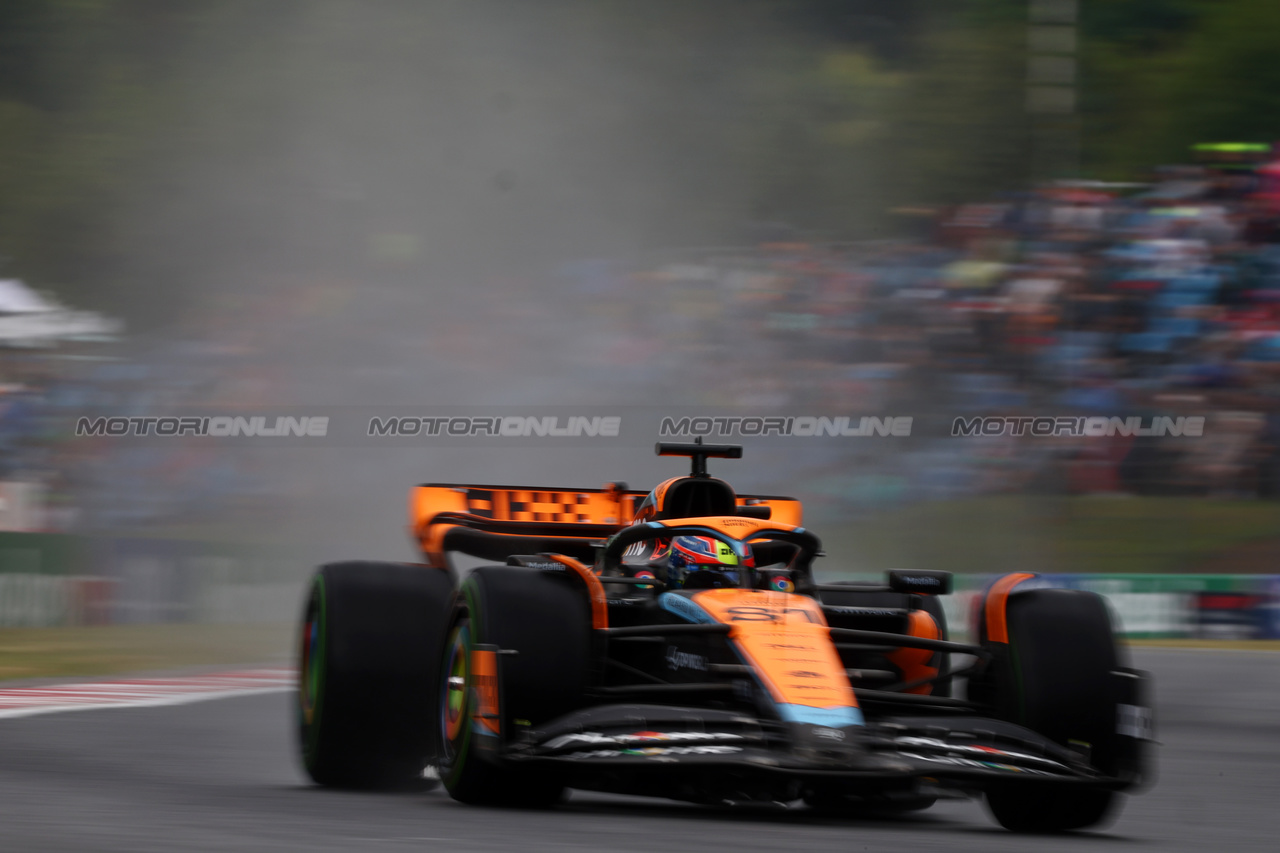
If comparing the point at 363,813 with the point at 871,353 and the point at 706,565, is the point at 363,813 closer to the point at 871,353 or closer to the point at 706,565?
the point at 706,565

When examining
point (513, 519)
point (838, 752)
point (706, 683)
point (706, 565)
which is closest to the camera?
point (838, 752)

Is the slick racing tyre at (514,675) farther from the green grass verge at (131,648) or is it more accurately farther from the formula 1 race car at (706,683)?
the green grass verge at (131,648)

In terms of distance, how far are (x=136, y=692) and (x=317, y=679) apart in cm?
445

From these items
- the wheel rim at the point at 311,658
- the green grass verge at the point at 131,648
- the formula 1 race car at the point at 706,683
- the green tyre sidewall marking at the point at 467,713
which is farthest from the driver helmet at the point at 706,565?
the green grass verge at the point at 131,648

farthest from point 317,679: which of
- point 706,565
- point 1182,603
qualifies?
point 1182,603

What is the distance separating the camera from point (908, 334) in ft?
50.5

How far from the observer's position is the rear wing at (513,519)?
24.3 feet

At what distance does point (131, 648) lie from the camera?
13.4m

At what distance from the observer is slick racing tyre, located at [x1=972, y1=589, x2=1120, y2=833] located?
5699 mm

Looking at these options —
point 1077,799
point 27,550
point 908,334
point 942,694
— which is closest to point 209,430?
point 27,550

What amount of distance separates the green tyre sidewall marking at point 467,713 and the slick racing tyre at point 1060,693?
68.6 inches

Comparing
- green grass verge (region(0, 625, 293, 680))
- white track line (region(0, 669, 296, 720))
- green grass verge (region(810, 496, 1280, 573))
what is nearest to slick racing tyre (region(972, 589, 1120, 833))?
white track line (region(0, 669, 296, 720))

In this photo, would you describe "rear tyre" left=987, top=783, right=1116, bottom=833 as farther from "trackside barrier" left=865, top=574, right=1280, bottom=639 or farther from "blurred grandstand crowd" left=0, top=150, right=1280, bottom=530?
"blurred grandstand crowd" left=0, top=150, right=1280, bottom=530

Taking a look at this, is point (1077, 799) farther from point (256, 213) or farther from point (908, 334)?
point (256, 213)
